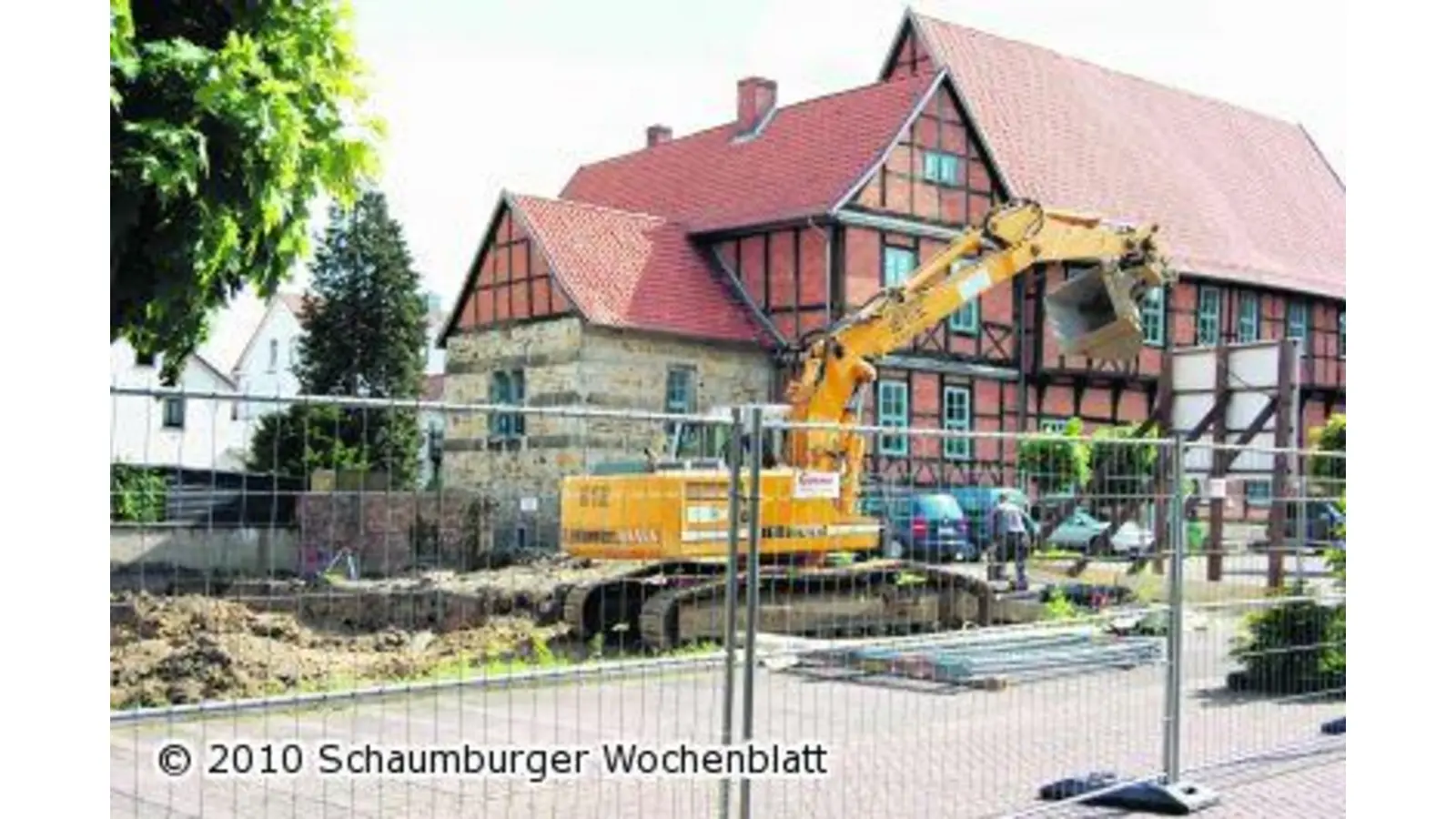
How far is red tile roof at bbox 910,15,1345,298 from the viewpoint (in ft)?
124

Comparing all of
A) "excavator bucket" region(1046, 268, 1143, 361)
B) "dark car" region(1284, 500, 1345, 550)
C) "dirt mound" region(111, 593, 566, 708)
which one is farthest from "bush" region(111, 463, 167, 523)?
"excavator bucket" region(1046, 268, 1143, 361)

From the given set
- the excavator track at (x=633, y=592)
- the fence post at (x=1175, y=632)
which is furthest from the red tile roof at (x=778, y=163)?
the fence post at (x=1175, y=632)

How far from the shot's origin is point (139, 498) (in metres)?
5.06

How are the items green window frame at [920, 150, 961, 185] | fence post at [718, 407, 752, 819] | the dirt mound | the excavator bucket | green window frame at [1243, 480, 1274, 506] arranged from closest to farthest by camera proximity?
fence post at [718, 407, 752, 819] → the dirt mound → green window frame at [1243, 480, 1274, 506] → the excavator bucket → green window frame at [920, 150, 961, 185]

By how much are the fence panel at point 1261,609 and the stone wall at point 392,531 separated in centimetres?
403

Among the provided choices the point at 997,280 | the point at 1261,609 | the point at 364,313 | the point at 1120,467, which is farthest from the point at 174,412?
the point at 364,313

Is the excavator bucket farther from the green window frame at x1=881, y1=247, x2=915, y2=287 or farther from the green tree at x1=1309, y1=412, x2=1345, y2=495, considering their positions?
the green window frame at x1=881, y1=247, x2=915, y2=287

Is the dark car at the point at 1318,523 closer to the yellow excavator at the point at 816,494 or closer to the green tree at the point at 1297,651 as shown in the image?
the green tree at the point at 1297,651

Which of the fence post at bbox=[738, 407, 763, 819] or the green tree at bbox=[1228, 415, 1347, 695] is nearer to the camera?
the fence post at bbox=[738, 407, 763, 819]

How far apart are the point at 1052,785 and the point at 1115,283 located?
9994 millimetres

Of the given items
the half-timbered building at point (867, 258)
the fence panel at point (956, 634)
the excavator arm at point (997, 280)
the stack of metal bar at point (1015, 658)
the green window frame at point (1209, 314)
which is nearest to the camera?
the fence panel at point (956, 634)

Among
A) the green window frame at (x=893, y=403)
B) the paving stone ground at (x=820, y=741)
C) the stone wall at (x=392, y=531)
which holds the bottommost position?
the paving stone ground at (x=820, y=741)

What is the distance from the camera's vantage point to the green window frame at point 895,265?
32406 mm

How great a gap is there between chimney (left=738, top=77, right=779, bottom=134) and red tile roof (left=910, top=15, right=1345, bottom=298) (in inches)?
151
